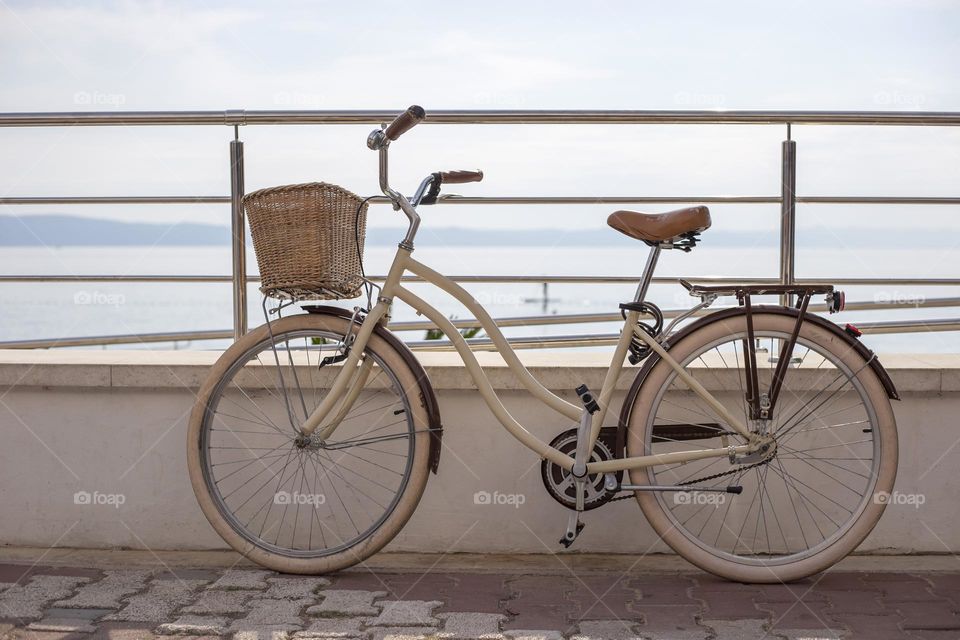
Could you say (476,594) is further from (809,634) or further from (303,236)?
(303,236)

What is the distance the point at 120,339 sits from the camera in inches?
202

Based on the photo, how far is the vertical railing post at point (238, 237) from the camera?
149 inches

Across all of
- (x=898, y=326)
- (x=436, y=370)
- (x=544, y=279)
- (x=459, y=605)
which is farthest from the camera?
(x=898, y=326)

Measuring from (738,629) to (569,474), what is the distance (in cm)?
71

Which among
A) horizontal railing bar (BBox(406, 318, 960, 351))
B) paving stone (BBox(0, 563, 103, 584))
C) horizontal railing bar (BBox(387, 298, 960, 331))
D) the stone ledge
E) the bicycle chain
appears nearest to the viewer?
the bicycle chain

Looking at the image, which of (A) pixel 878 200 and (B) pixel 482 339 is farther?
(B) pixel 482 339

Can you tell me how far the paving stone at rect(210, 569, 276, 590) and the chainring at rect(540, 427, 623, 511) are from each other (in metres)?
0.97

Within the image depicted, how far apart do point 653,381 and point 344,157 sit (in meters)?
1.78

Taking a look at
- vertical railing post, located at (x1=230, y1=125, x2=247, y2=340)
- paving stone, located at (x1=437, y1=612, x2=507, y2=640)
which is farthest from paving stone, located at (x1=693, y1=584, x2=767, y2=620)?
vertical railing post, located at (x1=230, y1=125, x2=247, y2=340)

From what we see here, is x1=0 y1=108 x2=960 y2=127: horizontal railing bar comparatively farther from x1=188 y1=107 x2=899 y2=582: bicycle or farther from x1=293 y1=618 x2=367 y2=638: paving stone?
x1=293 y1=618 x2=367 y2=638: paving stone

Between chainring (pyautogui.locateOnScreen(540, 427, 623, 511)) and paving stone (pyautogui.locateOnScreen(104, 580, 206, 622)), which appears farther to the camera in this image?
chainring (pyautogui.locateOnScreen(540, 427, 623, 511))

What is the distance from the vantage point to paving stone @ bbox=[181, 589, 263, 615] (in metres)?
2.93

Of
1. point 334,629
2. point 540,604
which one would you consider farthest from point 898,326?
point 334,629

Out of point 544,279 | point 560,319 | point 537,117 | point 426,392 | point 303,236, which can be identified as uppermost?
point 537,117
